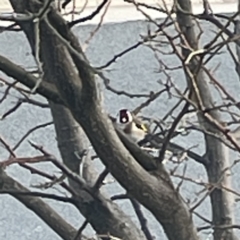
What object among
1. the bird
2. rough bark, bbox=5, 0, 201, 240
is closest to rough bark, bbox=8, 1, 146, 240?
rough bark, bbox=5, 0, 201, 240

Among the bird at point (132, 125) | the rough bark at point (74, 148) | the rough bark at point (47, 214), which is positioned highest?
the bird at point (132, 125)

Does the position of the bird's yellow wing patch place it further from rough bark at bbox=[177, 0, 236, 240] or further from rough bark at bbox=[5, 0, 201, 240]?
rough bark at bbox=[5, 0, 201, 240]

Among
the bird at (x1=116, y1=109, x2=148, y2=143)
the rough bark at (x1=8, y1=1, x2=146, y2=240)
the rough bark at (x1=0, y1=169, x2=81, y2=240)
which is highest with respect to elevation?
the bird at (x1=116, y1=109, x2=148, y2=143)

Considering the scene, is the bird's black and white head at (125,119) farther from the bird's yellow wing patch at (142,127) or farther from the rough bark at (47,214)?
the rough bark at (47,214)

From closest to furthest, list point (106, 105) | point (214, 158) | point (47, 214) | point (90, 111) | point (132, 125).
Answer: point (90, 111) < point (47, 214) < point (214, 158) < point (132, 125) < point (106, 105)

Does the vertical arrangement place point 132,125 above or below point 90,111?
above

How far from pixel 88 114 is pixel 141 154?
137 mm

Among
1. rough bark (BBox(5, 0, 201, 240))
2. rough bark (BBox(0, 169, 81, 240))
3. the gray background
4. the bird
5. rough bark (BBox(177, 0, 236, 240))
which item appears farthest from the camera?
the gray background

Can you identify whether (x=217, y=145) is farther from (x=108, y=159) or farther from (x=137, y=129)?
(x=108, y=159)

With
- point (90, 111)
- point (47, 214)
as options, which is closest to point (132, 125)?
point (47, 214)

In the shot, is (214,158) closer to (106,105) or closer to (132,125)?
(132,125)

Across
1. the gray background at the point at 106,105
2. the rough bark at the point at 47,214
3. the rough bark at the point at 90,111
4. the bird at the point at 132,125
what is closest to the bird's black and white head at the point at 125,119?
the bird at the point at 132,125

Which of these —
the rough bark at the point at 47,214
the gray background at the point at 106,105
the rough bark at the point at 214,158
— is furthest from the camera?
the gray background at the point at 106,105

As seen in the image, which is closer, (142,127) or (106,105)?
(142,127)
